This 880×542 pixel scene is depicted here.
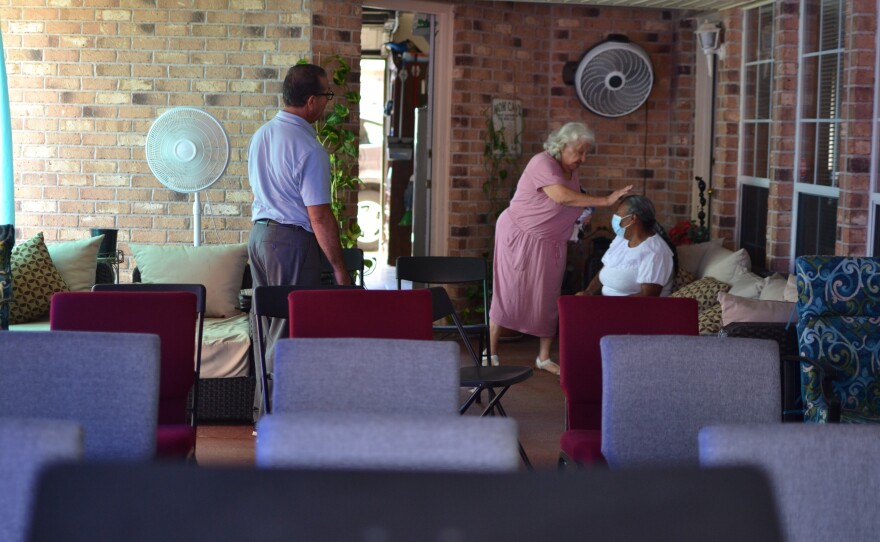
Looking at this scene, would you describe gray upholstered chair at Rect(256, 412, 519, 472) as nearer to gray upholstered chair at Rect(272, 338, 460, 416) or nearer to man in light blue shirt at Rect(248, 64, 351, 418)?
gray upholstered chair at Rect(272, 338, 460, 416)

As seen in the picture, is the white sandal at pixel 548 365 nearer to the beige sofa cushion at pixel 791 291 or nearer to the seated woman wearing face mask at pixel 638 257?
the seated woman wearing face mask at pixel 638 257

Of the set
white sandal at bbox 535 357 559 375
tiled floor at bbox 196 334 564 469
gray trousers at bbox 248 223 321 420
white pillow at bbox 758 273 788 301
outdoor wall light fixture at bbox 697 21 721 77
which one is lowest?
tiled floor at bbox 196 334 564 469

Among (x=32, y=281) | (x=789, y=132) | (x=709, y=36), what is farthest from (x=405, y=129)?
(x=32, y=281)

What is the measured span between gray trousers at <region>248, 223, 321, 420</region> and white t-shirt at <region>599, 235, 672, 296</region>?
7.25 feet

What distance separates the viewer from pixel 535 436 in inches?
225

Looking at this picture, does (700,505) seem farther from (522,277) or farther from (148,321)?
(522,277)

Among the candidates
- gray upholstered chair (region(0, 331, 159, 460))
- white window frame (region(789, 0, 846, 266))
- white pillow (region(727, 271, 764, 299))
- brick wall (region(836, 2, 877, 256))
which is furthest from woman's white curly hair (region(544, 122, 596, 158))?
gray upholstered chair (region(0, 331, 159, 460))

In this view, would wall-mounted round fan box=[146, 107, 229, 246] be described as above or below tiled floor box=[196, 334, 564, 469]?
above

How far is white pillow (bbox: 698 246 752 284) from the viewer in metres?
7.28

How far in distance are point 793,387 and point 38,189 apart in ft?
15.9

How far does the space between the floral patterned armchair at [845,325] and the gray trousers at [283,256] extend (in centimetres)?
223

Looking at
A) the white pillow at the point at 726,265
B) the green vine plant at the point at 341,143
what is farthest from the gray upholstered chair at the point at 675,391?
the green vine plant at the point at 341,143

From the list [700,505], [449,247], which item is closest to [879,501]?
[700,505]

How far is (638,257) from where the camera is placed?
21.7ft
